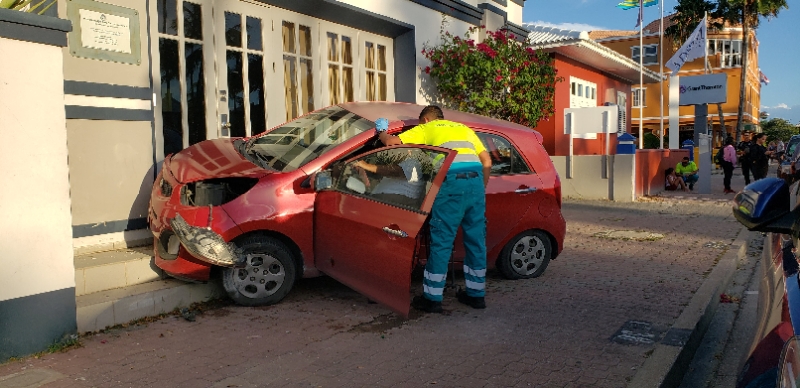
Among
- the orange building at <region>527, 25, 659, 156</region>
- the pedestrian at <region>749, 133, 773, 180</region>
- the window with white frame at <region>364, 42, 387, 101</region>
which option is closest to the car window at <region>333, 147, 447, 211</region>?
the window with white frame at <region>364, 42, 387, 101</region>

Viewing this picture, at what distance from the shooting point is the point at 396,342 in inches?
190

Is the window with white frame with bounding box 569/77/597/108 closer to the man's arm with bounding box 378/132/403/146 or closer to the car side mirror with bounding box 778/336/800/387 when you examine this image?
the man's arm with bounding box 378/132/403/146

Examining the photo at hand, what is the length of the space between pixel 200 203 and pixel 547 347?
3.04 meters

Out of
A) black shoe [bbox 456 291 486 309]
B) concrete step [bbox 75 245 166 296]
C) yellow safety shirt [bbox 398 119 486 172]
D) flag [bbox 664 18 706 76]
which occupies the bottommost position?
black shoe [bbox 456 291 486 309]

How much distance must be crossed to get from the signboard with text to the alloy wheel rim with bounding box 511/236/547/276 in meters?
18.4

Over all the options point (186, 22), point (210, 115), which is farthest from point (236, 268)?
point (186, 22)

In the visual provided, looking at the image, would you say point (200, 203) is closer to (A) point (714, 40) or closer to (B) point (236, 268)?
(B) point (236, 268)

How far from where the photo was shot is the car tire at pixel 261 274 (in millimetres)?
5449

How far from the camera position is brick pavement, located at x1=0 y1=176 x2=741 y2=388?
4.13m

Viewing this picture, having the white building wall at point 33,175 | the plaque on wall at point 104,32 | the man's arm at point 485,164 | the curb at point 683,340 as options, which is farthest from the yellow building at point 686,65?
the white building wall at point 33,175

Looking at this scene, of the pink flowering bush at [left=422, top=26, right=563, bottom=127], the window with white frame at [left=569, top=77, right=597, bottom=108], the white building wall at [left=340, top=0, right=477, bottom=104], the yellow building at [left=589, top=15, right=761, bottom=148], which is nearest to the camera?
the white building wall at [left=340, top=0, right=477, bottom=104]

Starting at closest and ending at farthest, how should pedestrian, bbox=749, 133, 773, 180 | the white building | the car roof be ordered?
the white building → the car roof → pedestrian, bbox=749, 133, 773, 180

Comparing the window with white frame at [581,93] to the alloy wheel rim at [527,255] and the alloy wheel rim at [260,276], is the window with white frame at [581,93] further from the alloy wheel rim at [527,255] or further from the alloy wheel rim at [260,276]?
the alloy wheel rim at [260,276]

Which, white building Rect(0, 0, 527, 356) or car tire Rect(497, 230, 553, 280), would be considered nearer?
white building Rect(0, 0, 527, 356)
